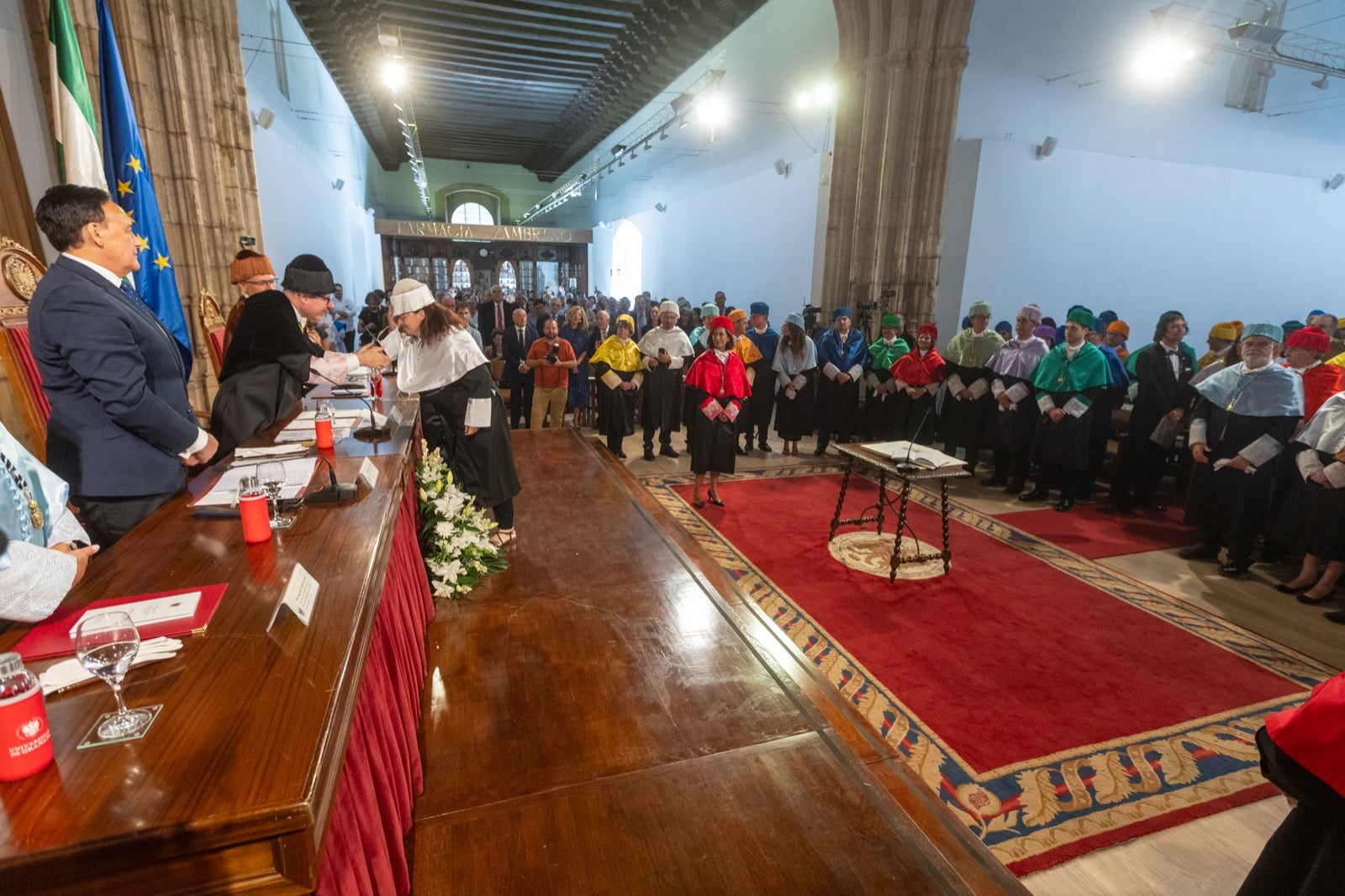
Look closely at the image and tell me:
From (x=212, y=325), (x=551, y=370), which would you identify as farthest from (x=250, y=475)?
(x=551, y=370)

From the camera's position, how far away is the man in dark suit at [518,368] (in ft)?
25.5

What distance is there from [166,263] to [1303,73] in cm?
1607

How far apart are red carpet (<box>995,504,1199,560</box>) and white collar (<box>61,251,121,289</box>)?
586 centimetres

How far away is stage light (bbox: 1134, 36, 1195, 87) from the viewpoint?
8109 millimetres

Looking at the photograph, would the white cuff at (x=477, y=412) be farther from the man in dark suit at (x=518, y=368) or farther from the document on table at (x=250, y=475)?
the man in dark suit at (x=518, y=368)

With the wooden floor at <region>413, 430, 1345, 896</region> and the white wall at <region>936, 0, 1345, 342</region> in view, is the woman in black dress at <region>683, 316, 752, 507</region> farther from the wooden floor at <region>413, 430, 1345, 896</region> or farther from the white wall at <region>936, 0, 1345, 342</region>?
the white wall at <region>936, 0, 1345, 342</region>

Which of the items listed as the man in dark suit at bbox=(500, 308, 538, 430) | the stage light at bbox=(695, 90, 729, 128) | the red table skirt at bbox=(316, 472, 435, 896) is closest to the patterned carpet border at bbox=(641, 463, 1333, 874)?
the red table skirt at bbox=(316, 472, 435, 896)

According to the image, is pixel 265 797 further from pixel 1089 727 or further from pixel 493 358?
pixel 493 358

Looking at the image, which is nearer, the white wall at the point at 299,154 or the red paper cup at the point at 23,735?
the red paper cup at the point at 23,735

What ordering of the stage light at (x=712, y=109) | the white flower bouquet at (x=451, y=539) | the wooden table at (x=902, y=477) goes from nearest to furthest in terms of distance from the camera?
the white flower bouquet at (x=451, y=539) < the wooden table at (x=902, y=477) < the stage light at (x=712, y=109)

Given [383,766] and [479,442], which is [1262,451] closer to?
→ [479,442]

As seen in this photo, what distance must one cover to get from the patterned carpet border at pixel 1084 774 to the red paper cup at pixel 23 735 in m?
2.32

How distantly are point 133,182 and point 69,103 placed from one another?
0.61 m

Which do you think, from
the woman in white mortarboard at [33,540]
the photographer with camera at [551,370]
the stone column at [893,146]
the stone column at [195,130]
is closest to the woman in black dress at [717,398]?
the photographer with camera at [551,370]
